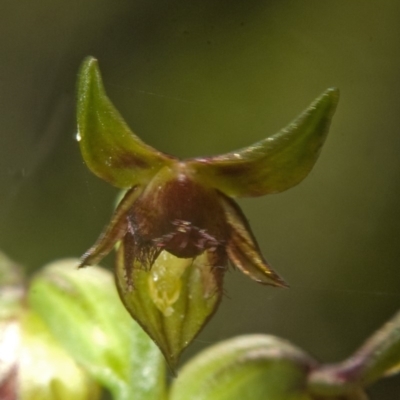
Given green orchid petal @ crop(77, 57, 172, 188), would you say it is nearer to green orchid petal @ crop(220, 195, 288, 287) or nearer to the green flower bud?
green orchid petal @ crop(220, 195, 288, 287)

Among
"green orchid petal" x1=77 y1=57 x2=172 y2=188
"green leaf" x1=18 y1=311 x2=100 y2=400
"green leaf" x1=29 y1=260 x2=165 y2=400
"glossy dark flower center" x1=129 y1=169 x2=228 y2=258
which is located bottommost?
"green leaf" x1=18 y1=311 x2=100 y2=400

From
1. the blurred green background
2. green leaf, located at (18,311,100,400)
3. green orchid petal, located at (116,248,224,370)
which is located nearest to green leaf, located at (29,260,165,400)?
green leaf, located at (18,311,100,400)

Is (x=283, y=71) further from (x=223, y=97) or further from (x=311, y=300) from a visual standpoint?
(x=311, y=300)

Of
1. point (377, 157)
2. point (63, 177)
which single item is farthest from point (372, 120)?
point (63, 177)

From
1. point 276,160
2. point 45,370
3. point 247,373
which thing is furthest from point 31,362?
point 276,160

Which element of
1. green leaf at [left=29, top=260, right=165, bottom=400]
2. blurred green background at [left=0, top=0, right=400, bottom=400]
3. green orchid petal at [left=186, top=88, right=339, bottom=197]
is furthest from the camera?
blurred green background at [left=0, top=0, right=400, bottom=400]

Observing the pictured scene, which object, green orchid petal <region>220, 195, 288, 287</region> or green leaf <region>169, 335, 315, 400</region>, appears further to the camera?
green leaf <region>169, 335, 315, 400</region>
